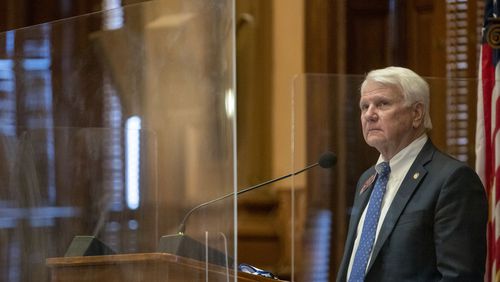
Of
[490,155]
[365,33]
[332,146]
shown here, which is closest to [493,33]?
[490,155]

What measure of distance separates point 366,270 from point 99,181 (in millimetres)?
698

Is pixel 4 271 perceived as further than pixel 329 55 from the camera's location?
No

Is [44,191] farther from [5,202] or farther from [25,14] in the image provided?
[25,14]

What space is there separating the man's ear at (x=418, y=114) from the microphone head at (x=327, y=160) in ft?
1.14

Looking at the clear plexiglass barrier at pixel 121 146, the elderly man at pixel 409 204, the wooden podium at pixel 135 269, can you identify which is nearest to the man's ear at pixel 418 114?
the elderly man at pixel 409 204

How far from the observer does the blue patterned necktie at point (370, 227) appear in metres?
2.66

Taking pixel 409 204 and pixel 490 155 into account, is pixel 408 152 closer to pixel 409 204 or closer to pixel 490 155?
pixel 409 204

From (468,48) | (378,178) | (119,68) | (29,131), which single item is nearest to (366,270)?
(378,178)

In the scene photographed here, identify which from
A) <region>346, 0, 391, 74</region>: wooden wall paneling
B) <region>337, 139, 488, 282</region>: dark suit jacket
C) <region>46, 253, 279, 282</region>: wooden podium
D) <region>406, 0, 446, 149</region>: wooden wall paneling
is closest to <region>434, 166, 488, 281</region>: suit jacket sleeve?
<region>337, 139, 488, 282</region>: dark suit jacket

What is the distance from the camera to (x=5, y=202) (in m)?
2.96

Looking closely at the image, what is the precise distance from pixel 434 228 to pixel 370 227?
0.20 m

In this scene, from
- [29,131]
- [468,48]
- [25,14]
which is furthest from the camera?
[25,14]

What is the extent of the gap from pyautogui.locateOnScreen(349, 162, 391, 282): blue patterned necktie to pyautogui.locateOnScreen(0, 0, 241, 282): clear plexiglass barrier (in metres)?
0.53

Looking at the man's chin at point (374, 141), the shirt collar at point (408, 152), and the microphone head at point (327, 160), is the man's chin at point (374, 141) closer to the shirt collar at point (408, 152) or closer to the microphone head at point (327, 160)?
the shirt collar at point (408, 152)
